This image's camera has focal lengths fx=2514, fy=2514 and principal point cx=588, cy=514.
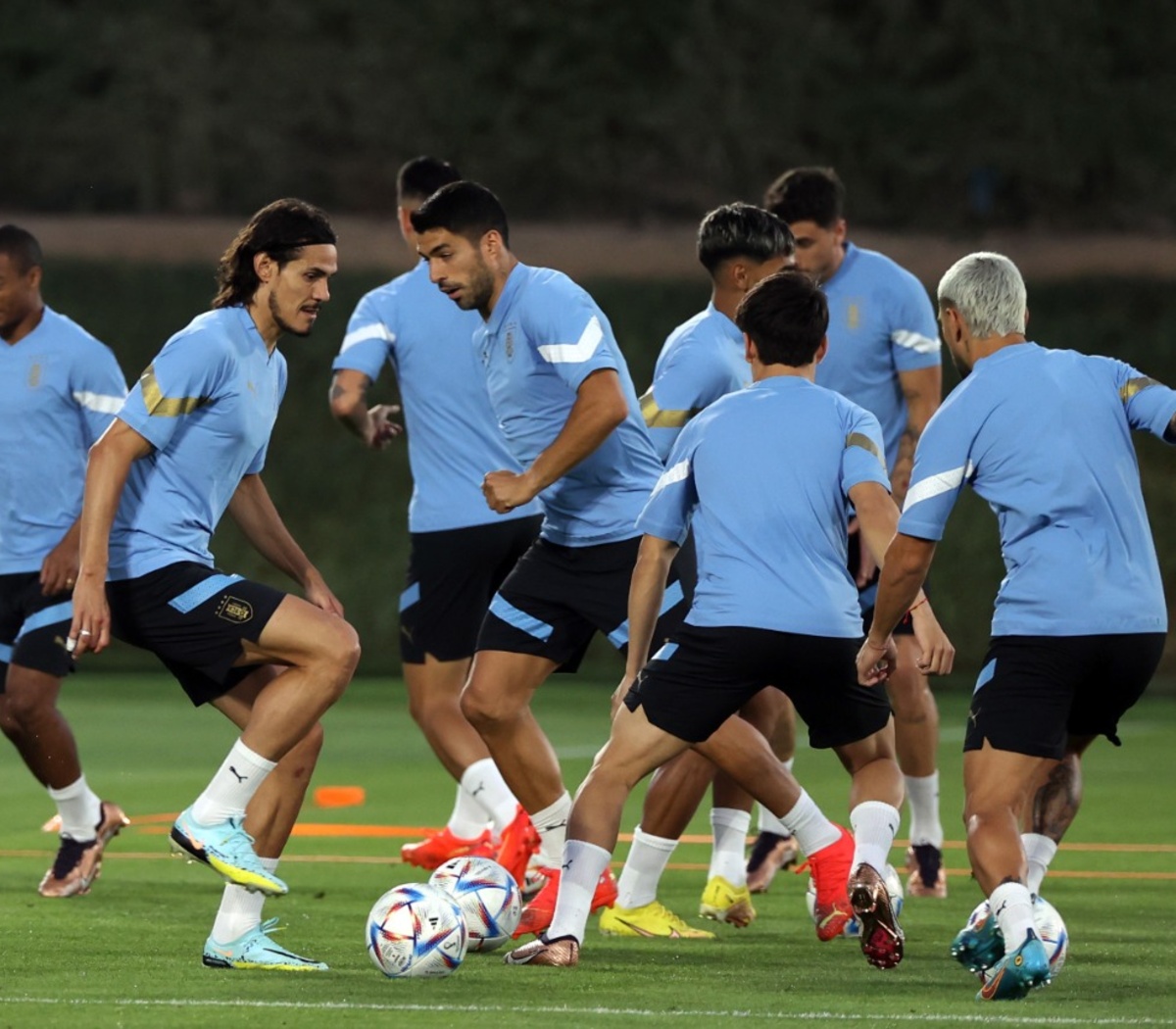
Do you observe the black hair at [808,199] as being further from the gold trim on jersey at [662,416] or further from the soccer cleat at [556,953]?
the soccer cleat at [556,953]

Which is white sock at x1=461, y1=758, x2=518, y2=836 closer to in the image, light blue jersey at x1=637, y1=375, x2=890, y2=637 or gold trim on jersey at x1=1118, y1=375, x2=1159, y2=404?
light blue jersey at x1=637, y1=375, x2=890, y2=637

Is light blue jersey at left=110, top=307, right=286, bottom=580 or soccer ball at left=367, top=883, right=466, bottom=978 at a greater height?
light blue jersey at left=110, top=307, right=286, bottom=580

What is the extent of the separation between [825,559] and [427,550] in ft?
→ 9.60

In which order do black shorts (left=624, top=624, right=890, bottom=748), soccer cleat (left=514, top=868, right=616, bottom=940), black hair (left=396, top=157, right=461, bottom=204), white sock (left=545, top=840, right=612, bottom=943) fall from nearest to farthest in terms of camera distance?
1. black shorts (left=624, top=624, right=890, bottom=748)
2. white sock (left=545, top=840, right=612, bottom=943)
3. soccer cleat (left=514, top=868, right=616, bottom=940)
4. black hair (left=396, top=157, right=461, bottom=204)

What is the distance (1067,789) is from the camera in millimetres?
7430

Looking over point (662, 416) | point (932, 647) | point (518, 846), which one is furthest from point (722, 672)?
point (518, 846)

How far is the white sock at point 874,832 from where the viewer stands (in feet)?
23.1

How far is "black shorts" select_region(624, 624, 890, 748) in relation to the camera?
6.60m

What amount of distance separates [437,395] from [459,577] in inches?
27.2

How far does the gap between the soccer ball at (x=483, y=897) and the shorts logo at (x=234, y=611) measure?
921mm

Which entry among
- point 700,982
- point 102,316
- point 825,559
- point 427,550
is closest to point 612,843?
point 700,982

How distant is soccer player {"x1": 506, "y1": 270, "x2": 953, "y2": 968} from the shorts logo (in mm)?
1021

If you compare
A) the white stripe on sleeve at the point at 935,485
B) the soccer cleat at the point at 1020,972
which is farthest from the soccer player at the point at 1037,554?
the soccer cleat at the point at 1020,972

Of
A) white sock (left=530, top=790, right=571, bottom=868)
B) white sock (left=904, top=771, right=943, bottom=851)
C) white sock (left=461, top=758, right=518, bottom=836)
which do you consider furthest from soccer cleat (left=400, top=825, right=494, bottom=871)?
white sock (left=904, top=771, right=943, bottom=851)
